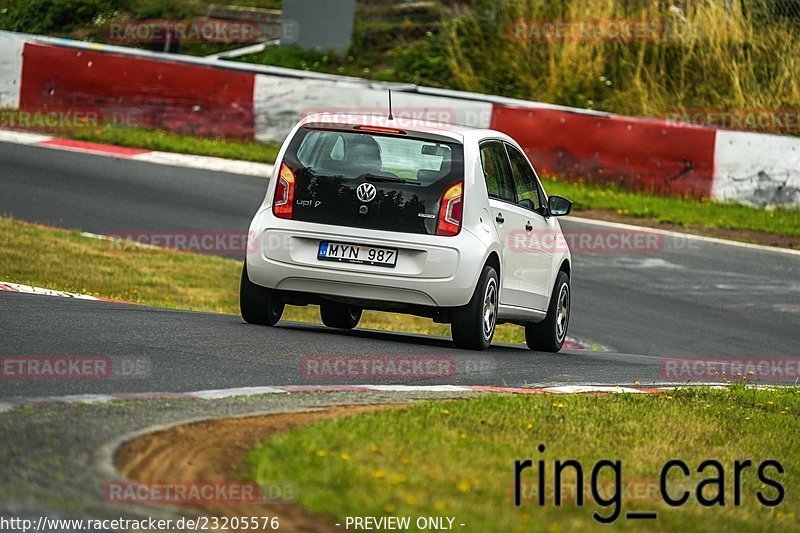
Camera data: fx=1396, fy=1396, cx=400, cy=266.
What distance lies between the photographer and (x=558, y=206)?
11.3 meters

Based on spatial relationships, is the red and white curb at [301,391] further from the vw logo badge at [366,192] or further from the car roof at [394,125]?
the car roof at [394,125]

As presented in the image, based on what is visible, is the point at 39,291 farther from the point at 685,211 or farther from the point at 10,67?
the point at 10,67

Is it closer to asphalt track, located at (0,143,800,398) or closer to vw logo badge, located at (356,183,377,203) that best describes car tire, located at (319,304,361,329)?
asphalt track, located at (0,143,800,398)

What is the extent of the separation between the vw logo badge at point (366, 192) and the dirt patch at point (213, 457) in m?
3.12

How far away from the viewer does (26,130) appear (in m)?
21.2

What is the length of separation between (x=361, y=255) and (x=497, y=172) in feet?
4.67

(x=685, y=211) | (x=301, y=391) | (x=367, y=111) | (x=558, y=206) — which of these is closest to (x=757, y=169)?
(x=685, y=211)

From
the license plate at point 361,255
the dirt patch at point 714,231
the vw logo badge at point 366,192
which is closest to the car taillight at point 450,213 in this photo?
the license plate at point 361,255

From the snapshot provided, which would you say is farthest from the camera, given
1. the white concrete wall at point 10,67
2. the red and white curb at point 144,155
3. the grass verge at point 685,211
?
the white concrete wall at point 10,67

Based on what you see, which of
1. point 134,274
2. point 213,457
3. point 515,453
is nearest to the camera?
point 213,457

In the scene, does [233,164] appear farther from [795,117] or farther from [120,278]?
[795,117]

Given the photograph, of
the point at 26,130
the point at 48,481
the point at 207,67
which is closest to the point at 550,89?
the point at 207,67

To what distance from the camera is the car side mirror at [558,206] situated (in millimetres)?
11266

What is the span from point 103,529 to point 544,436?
2738mm
